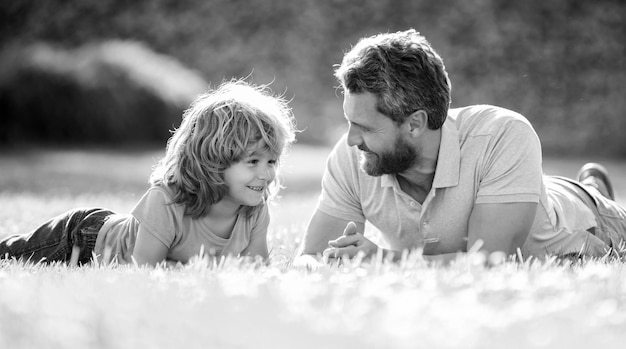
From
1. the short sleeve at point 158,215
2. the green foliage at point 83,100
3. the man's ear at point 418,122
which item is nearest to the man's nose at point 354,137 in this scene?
the man's ear at point 418,122

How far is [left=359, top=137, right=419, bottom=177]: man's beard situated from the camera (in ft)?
13.0

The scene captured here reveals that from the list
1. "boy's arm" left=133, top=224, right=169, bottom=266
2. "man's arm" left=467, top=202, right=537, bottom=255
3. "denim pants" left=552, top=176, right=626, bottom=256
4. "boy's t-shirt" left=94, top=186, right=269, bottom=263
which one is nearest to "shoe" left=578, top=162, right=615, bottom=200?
"denim pants" left=552, top=176, right=626, bottom=256

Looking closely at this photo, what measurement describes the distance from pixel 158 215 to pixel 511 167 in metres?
1.90

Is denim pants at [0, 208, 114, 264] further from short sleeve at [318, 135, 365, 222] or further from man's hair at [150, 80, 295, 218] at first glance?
short sleeve at [318, 135, 365, 222]

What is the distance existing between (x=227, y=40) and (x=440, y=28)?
6034 mm

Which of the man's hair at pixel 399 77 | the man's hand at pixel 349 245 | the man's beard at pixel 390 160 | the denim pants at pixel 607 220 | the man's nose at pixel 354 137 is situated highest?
the man's hair at pixel 399 77

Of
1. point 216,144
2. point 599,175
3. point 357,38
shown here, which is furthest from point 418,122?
point 357,38

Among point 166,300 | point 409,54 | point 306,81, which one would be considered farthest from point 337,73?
point 306,81

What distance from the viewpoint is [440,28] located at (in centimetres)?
2145

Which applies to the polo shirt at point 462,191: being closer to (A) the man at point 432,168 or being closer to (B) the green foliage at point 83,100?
(A) the man at point 432,168

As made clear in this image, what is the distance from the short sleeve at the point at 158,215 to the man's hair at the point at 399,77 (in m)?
1.20

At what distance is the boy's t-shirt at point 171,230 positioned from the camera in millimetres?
4223

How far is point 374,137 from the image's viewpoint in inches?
156

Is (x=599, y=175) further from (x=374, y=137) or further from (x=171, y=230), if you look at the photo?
(x=171, y=230)
